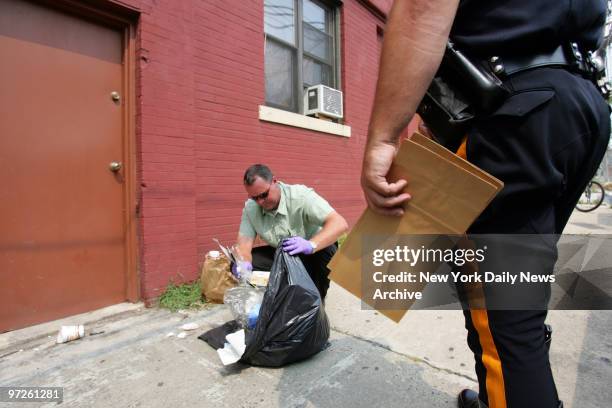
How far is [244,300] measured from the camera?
2.52 m

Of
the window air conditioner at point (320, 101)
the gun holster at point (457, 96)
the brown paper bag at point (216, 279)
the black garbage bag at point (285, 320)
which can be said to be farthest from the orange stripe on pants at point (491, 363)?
the window air conditioner at point (320, 101)

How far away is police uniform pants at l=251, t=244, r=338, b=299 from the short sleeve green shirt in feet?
0.56

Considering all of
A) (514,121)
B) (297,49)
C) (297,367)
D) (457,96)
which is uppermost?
(297,49)

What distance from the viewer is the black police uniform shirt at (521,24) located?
100cm

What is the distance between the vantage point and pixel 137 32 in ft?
10.8

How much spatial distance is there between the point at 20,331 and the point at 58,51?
7.32 ft

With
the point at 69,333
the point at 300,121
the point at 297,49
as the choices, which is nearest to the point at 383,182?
the point at 69,333

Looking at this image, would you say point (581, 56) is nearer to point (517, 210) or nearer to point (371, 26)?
point (517, 210)

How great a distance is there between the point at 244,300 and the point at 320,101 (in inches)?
132

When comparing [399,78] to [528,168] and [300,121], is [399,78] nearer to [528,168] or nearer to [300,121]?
[528,168]

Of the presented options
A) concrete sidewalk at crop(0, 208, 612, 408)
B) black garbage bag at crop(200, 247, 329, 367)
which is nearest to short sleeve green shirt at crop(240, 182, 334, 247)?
black garbage bag at crop(200, 247, 329, 367)

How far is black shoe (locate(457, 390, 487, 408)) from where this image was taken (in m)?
1.74

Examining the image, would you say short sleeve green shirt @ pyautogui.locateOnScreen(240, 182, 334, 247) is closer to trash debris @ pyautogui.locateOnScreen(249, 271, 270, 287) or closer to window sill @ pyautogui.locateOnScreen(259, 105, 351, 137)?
trash debris @ pyautogui.locateOnScreen(249, 271, 270, 287)

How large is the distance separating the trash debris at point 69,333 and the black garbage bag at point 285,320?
1408 millimetres
